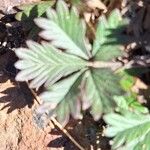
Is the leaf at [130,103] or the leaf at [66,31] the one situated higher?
the leaf at [66,31]

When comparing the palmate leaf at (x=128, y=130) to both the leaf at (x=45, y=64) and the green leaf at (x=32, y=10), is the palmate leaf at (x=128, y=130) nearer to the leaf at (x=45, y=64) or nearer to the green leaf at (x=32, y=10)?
the leaf at (x=45, y=64)

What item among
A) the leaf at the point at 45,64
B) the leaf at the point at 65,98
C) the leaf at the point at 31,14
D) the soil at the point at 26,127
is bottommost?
the soil at the point at 26,127

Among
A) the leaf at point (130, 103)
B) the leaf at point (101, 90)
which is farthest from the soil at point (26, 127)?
the leaf at point (101, 90)

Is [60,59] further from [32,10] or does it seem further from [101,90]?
[32,10]

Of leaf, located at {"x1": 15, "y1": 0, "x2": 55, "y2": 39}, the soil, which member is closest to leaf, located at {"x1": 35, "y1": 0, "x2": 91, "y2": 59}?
leaf, located at {"x1": 15, "y1": 0, "x2": 55, "y2": 39}

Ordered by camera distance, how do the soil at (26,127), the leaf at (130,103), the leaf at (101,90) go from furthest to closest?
1. the soil at (26,127)
2. the leaf at (130,103)
3. the leaf at (101,90)

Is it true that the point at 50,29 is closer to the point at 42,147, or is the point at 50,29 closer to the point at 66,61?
the point at 66,61

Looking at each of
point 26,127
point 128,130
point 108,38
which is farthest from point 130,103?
point 26,127
